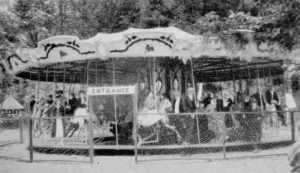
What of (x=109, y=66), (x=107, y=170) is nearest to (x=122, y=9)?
(x=109, y=66)

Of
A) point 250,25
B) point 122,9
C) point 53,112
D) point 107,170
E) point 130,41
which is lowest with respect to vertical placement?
point 107,170

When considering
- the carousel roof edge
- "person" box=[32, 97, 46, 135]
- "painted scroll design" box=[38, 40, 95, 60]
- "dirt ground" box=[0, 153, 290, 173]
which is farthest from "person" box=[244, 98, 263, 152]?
"person" box=[32, 97, 46, 135]

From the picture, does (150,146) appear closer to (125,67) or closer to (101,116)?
(101,116)

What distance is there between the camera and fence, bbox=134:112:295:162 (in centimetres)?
1195

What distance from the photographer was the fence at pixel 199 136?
11.9 m

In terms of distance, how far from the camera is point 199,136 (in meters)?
12.2

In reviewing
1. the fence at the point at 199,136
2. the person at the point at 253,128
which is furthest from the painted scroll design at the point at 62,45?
the person at the point at 253,128

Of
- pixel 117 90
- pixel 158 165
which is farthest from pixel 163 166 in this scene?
pixel 117 90

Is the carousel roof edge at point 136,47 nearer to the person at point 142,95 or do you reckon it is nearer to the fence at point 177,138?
the fence at point 177,138

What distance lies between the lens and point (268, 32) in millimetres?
5480

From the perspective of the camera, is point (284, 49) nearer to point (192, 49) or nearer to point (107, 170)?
point (107, 170)

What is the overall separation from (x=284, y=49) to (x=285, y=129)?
1088 centimetres

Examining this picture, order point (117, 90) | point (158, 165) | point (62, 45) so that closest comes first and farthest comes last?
point (158, 165), point (117, 90), point (62, 45)

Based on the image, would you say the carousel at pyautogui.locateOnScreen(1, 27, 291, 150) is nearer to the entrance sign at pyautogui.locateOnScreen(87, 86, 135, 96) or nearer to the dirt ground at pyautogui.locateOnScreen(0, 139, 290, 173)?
the entrance sign at pyautogui.locateOnScreen(87, 86, 135, 96)
